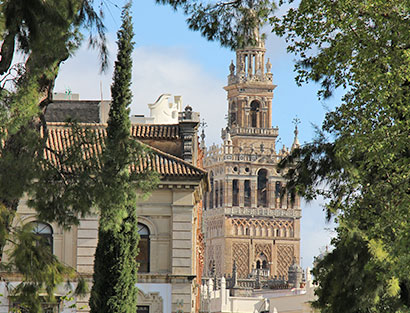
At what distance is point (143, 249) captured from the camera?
4119 centimetres

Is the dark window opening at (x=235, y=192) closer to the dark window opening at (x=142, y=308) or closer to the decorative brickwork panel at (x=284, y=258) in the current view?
the decorative brickwork panel at (x=284, y=258)

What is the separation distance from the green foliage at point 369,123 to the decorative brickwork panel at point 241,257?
112 metres

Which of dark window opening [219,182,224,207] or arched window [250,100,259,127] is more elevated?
arched window [250,100,259,127]

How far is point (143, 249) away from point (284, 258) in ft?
323

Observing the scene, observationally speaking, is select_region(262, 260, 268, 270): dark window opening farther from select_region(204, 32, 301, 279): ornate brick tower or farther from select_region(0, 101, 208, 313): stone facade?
select_region(0, 101, 208, 313): stone facade

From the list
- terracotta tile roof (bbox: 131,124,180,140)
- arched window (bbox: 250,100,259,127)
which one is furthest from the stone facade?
arched window (bbox: 250,100,259,127)

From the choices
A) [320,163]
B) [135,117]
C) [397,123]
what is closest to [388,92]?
[397,123]

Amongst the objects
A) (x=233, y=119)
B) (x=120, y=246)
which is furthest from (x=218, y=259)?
(x=120, y=246)

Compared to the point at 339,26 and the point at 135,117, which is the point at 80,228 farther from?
the point at 339,26

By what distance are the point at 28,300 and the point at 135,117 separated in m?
36.3

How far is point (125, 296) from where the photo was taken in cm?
3406

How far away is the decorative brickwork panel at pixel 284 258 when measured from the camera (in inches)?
5413

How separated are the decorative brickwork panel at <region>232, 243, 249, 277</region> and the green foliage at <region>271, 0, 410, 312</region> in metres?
112

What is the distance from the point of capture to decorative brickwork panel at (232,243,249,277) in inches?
5389
